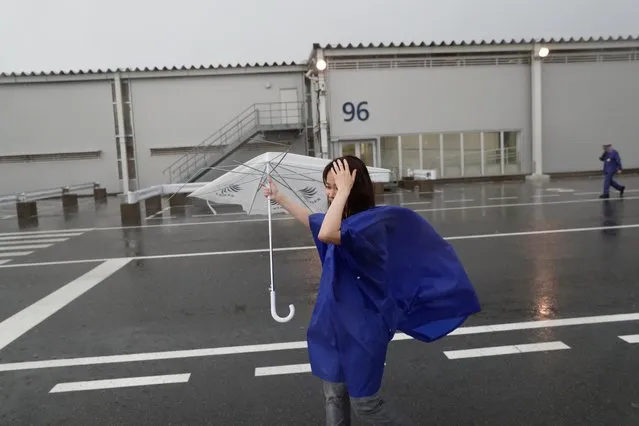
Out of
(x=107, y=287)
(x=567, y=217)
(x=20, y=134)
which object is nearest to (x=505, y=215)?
(x=567, y=217)

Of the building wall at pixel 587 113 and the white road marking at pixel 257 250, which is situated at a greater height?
the building wall at pixel 587 113

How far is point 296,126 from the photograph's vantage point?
84.5ft

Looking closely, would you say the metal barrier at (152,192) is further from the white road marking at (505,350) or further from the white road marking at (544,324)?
the white road marking at (505,350)

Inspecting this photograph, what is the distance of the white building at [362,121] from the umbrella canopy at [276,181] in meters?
21.6

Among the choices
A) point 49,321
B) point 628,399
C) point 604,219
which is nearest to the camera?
point 628,399

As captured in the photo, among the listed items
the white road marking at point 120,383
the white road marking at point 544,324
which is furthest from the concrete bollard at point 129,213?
the white road marking at point 544,324

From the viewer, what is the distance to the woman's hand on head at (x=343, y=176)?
2.59m

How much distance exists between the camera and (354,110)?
25219 millimetres

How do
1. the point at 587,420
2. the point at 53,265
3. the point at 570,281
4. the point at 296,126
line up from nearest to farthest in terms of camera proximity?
the point at 587,420, the point at 570,281, the point at 53,265, the point at 296,126

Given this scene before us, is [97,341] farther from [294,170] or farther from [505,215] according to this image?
[505,215]

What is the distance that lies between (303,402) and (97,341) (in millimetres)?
2672

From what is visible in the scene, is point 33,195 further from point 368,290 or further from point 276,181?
point 368,290

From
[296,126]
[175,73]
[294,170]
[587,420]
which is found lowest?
[587,420]

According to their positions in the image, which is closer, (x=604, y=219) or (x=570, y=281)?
(x=570, y=281)
